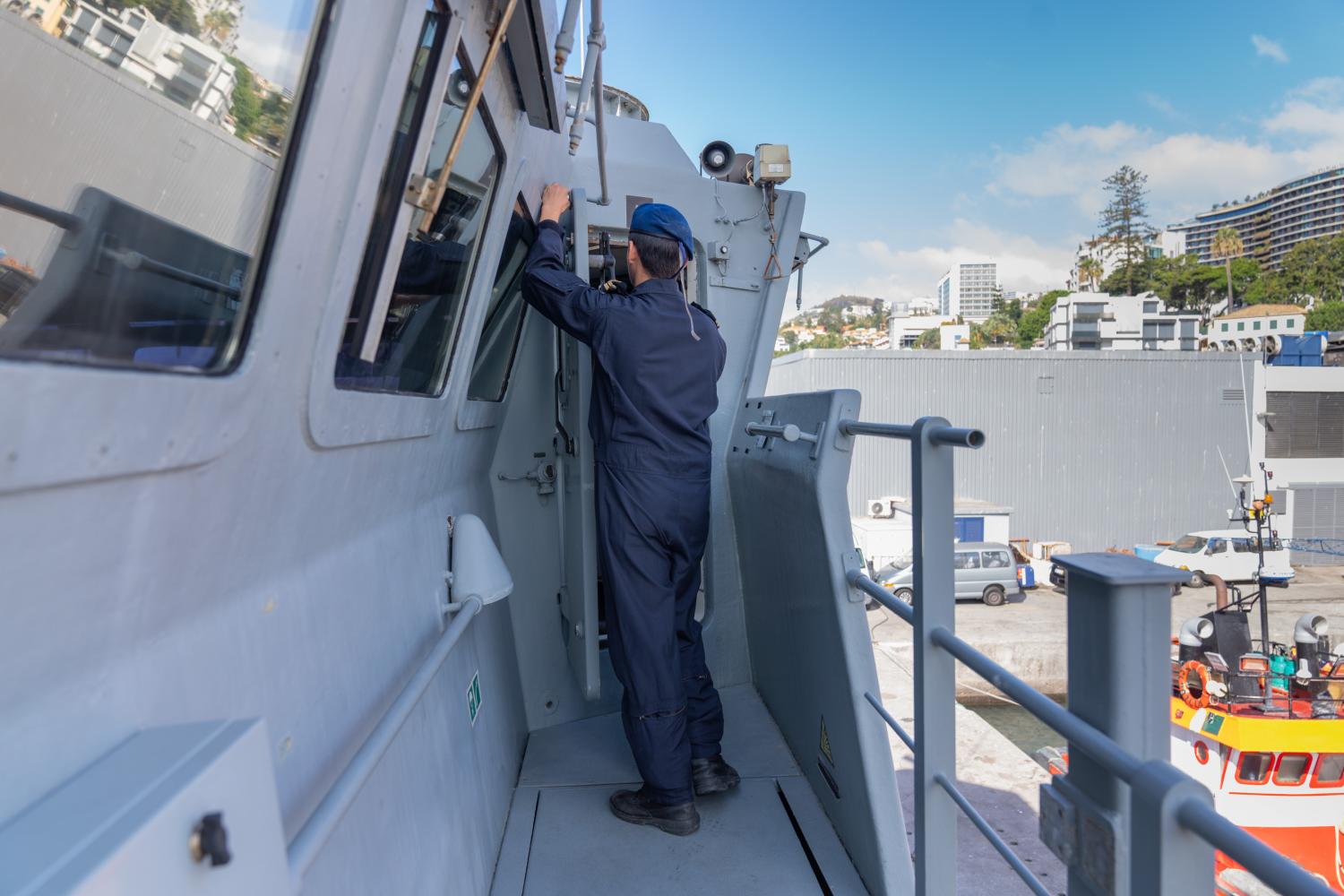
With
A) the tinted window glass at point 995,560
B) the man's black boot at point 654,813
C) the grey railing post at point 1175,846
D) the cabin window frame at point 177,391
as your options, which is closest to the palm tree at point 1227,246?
the tinted window glass at point 995,560

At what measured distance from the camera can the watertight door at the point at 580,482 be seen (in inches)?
108

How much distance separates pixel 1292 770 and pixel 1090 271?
57.8 m

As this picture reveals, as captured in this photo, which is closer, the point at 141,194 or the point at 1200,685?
the point at 141,194

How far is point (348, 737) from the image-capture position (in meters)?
1.39

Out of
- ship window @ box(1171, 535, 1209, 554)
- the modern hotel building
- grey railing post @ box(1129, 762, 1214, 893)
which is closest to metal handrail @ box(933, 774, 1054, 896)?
grey railing post @ box(1129, 762, 1214, 893)

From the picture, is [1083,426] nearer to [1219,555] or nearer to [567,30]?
[1219,555]

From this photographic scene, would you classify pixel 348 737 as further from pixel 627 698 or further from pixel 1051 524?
pixel 1051 524

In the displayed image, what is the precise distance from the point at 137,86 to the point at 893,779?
2228 mm

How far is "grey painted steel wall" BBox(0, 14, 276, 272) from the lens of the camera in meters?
0.79

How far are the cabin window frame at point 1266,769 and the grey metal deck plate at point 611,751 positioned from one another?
1187 centimetres

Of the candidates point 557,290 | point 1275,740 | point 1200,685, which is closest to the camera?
point 557,290

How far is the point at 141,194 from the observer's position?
0.88 metres

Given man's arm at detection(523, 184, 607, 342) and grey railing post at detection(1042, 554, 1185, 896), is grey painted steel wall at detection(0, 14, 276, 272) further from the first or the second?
man's arm at detection(523, 184, 607, 342)

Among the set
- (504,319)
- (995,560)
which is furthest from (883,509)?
(504,319)
